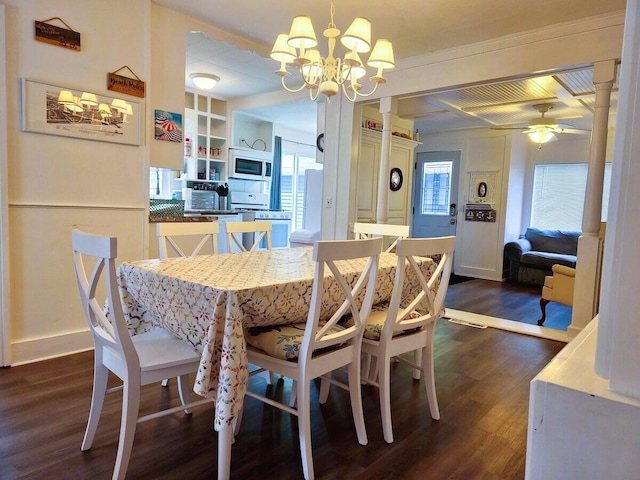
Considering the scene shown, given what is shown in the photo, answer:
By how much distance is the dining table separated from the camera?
149cm

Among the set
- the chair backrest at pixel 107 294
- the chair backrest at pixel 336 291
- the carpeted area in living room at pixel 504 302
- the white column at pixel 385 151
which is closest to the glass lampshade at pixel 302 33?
the chair backrest at pixel 336 291

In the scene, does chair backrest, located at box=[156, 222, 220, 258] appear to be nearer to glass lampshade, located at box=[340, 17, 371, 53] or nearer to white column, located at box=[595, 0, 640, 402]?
glass lampshade, located at box=[340, 17, 371, 53]

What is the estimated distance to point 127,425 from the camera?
1.53 metres

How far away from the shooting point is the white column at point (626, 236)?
50cm

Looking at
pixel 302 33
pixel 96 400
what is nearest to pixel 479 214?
pixel 302 33

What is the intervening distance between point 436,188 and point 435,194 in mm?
104

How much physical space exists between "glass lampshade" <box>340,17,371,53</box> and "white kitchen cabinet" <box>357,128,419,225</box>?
220 centimetres

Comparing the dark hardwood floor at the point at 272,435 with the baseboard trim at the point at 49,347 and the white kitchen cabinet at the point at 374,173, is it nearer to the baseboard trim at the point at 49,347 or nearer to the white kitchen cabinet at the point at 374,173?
the baseboard trim at the point at 49,347

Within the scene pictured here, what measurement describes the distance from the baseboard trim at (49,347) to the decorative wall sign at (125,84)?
1730 millimetres

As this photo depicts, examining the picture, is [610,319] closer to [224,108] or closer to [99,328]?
[99,328]

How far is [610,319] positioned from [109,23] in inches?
133

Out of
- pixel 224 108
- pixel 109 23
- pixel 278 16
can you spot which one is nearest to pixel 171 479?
pixel 109 23

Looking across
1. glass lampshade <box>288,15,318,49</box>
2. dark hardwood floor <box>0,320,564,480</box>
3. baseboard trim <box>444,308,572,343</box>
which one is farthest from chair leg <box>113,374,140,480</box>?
baseboard trim <box>444,308,572,343</box>

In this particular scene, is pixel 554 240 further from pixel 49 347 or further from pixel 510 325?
pixel 49 347
